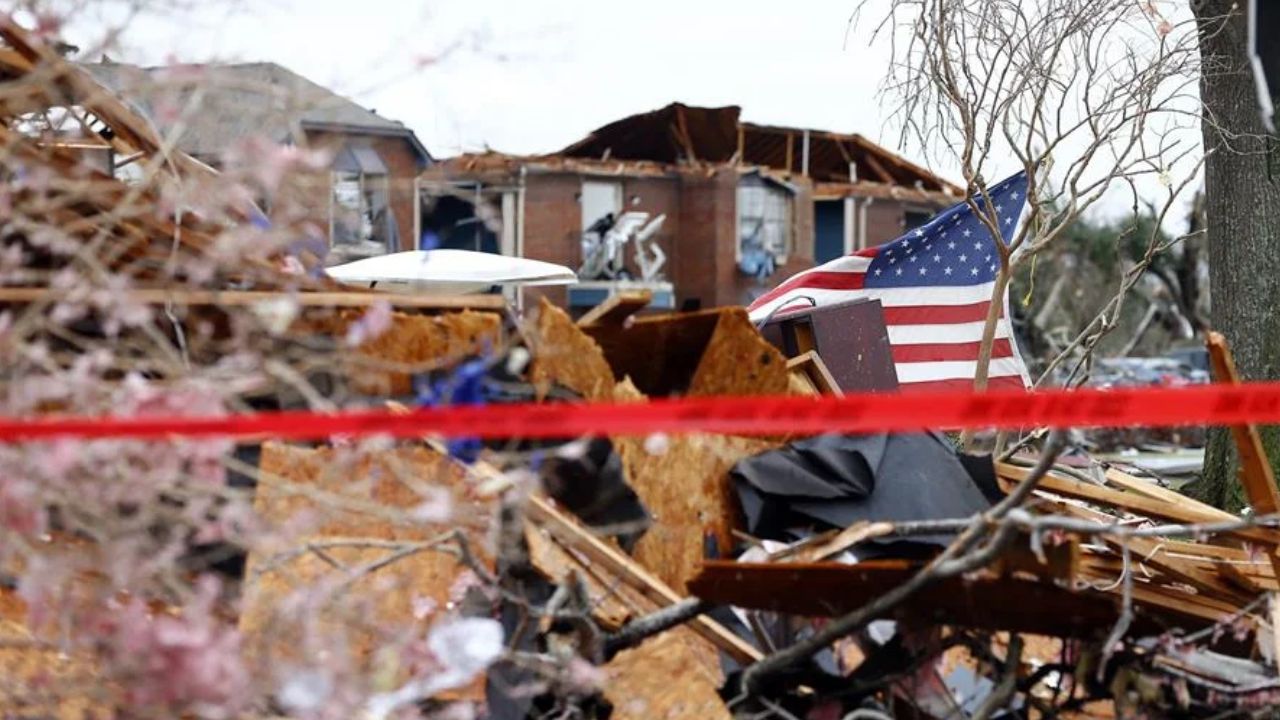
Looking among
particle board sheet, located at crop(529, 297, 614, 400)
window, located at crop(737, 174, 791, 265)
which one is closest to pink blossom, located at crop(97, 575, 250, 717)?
particle board sheet, located at crop(529, 297, 614, 400)

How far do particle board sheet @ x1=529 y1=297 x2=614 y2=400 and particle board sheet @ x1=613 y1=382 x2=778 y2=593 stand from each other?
0.08m

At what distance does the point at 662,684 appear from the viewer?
418cm

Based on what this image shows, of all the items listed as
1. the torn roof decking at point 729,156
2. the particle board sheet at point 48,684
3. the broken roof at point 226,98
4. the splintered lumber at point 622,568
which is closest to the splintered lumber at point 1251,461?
the splintered lumber at point 622,568

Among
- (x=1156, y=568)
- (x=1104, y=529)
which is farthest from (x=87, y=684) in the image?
(x=1156, y=568)

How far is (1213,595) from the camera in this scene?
471cm

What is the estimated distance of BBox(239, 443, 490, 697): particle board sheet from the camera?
3412 millimetres

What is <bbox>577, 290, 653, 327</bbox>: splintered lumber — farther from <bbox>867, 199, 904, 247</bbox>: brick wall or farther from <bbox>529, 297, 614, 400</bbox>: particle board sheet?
<bbox>867, 199, 904, 247</bbox>: brick wall

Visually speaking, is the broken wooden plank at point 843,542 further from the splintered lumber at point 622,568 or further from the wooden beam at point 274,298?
the wooden beam at point 274,298

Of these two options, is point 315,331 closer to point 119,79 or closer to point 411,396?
point 411,396

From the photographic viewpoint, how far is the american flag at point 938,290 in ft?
34.8

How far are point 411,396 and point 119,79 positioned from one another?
120 cm

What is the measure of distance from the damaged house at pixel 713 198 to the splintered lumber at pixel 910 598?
3263 cm

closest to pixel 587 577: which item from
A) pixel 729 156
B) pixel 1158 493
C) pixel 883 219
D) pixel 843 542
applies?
pixel 843 542

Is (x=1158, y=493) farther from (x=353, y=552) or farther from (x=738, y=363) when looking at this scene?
(x=353, y=552)
